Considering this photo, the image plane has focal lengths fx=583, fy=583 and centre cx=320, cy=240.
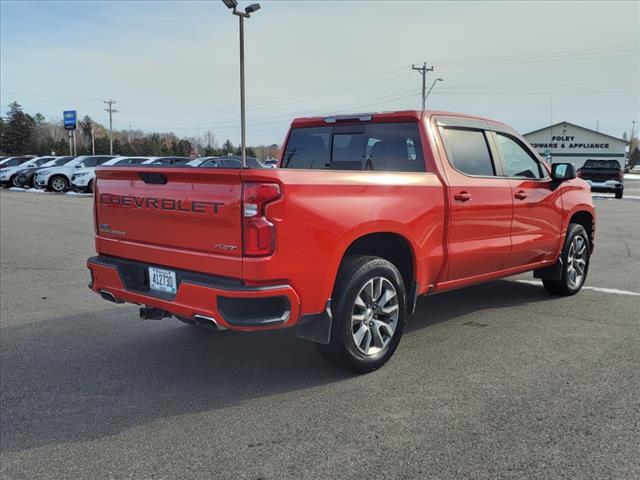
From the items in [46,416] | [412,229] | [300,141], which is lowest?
[46,416]

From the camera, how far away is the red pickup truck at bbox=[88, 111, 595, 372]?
357cm

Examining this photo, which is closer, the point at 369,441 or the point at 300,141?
the point at 369,441

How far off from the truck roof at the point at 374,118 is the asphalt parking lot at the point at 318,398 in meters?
1.91

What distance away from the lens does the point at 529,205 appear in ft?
18.9

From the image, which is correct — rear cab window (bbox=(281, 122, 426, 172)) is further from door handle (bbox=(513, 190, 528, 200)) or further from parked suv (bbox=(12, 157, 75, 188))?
parked suv (bbox=(12, 157, 75, 188))

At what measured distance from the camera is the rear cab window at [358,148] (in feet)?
16.4

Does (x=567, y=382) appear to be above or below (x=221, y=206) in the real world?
below

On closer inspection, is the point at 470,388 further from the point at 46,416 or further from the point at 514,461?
the point at 46,416

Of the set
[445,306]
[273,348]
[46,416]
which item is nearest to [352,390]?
[273,348]

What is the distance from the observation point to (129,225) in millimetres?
4242

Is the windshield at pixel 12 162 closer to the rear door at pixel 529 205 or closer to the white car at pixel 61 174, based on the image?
the white car at pixel 61 174

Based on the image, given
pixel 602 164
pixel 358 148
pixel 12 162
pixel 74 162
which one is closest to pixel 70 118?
pixel 12 162

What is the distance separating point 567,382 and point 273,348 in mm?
2270

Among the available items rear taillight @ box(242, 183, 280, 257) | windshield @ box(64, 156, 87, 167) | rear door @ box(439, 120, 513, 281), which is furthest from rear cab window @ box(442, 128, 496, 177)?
windshield @ box(64, 156, 87, 167)
